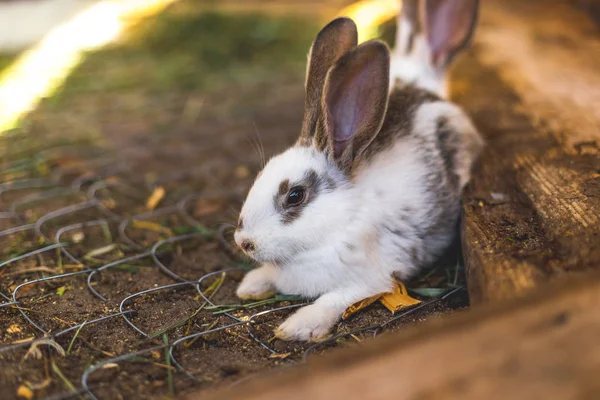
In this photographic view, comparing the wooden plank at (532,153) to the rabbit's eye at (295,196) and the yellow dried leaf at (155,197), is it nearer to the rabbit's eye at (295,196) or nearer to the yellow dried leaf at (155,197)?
the rabbit's eye at (295,196)

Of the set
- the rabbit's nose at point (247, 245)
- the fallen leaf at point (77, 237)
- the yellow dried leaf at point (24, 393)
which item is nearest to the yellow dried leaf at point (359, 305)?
the rabbit's nose at point (247, 245)

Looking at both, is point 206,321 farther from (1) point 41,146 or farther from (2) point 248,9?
(2) point 248,9

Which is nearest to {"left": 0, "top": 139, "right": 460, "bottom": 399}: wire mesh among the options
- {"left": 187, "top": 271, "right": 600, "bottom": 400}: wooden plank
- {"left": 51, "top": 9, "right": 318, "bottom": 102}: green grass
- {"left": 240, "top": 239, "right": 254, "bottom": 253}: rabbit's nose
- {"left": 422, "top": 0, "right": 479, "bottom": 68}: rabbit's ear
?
{"left": 240, "top": 239, "right": 254, "bottom": 253}: rabbit's nose

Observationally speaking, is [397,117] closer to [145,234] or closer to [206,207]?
[206,207]

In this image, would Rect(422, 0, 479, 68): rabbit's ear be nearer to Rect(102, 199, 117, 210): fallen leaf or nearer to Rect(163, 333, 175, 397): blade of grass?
Rect(102, 199, 117, 210): fallen leaf

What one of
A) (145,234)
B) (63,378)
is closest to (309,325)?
(63,378)

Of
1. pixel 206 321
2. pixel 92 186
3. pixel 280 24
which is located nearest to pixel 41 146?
pixel 92 186

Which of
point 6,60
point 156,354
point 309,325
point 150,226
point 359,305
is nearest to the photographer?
point 156,354
